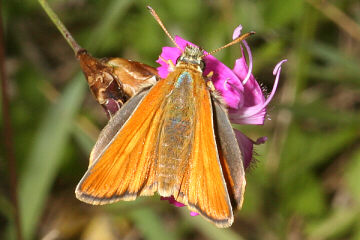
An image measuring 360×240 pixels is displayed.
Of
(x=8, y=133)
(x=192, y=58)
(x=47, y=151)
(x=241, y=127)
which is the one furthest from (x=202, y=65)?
(x=47, y=151)

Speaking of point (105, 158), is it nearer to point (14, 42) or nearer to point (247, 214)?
point (247, 214)

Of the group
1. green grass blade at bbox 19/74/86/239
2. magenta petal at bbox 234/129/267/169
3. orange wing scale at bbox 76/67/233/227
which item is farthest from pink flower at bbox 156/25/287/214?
green grass blade at bbox 19/74/86/239

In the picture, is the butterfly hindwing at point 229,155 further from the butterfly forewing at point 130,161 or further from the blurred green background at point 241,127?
the blurred green background at point 241,127

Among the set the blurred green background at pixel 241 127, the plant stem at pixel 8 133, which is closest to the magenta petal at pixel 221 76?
the plant stem at pixel 8 133

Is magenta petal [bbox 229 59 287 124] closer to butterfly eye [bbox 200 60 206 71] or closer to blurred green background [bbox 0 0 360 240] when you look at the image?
butterfly eye [bbox 200 60 206 71]

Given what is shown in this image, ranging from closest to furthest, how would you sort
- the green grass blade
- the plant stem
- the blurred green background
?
1. the plant stem
2. the green grass blade
3. the blurred green background

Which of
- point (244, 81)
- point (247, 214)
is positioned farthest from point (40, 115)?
point (244, 81)
